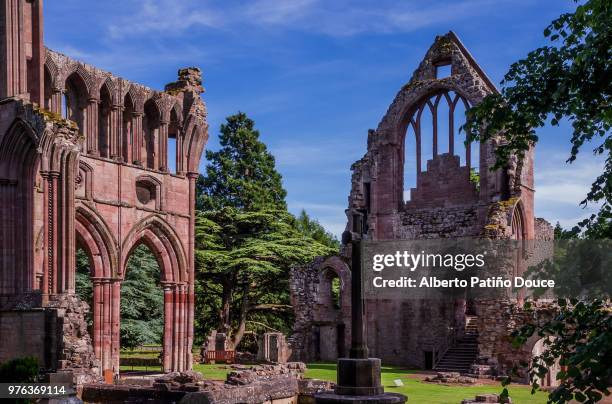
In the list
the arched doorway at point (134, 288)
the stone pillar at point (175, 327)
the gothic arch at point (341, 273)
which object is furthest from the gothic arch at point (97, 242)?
the gothic arch at point (341, 273)

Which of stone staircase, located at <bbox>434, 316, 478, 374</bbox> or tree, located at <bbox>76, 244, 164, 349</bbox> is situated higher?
tree, located at <bbox>76, 244, 164, 349</bbox>

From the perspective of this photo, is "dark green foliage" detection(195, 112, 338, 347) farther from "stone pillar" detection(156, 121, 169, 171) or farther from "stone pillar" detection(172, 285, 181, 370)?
"stone pillar" detection(156, 121, 169, 171)

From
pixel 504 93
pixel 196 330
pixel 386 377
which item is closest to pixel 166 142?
pixel 386 377

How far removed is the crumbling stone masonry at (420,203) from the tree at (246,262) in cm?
323

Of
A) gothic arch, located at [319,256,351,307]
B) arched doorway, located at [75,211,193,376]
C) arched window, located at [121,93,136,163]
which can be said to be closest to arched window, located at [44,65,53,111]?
arched window, located at [121,93,136,163]

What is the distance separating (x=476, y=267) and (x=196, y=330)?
17.4 meters

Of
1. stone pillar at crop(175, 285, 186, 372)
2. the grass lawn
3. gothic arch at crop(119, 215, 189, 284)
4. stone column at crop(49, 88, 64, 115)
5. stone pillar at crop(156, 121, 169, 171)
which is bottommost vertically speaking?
the grass lawn

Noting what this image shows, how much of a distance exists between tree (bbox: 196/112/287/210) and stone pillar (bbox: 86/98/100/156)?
20217 millimetres

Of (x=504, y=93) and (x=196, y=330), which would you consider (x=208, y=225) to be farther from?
(x=504, y=93)

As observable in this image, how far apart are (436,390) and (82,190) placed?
12923 millimetres

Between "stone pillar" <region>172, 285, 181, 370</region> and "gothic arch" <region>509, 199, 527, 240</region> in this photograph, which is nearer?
"stone pillar" <region>172, 285, 181, 370</region>

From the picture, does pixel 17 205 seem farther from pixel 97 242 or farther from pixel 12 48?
pixel 97 242

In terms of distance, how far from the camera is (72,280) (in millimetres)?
22641

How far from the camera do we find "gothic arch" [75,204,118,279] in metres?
28.4
